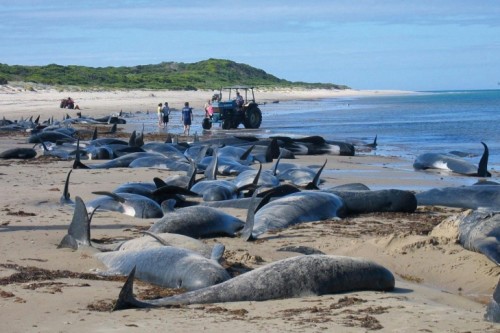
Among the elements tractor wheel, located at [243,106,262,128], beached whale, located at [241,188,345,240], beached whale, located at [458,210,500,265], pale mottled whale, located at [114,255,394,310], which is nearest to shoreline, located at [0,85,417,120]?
tractor wheel, located at [243,106,262,128]

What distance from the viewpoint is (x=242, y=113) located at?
35094 millimetres

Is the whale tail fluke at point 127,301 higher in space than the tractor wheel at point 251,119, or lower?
higher

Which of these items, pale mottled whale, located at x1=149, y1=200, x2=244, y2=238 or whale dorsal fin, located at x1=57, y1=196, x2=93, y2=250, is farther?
pale mottled whale, located at x1=149, y1=200, x2=244, y2=238

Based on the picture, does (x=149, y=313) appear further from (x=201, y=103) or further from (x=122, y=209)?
(x=201, y=103)

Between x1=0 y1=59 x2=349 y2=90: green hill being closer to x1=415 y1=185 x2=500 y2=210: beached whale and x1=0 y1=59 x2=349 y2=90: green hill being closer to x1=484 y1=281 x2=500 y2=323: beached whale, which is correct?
x1=415 y1=185 x2=500 y2=210: beached whale

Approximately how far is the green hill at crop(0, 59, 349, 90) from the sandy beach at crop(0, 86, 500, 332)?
55602mm

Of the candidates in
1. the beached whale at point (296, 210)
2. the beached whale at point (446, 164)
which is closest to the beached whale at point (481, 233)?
the beached whale at point (296, 210)

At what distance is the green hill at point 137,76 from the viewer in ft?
244

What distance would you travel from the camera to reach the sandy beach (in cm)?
502

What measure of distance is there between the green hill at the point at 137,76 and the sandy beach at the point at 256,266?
55.6 meters

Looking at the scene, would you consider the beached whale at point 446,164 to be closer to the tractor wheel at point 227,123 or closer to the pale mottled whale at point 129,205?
the pale mottled whale at point 129,205

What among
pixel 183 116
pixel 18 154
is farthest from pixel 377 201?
pixel 183 116

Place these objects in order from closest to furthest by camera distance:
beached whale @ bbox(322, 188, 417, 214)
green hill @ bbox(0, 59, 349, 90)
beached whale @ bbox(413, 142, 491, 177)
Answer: beached whale @ bbox(322, 188, 417, 214) < beached whale @ bbox(413, 142, 491, 177) < green hill @ bbox(0, 59, 349, 90)

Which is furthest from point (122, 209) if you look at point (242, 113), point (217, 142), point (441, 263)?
point (242, 113)
